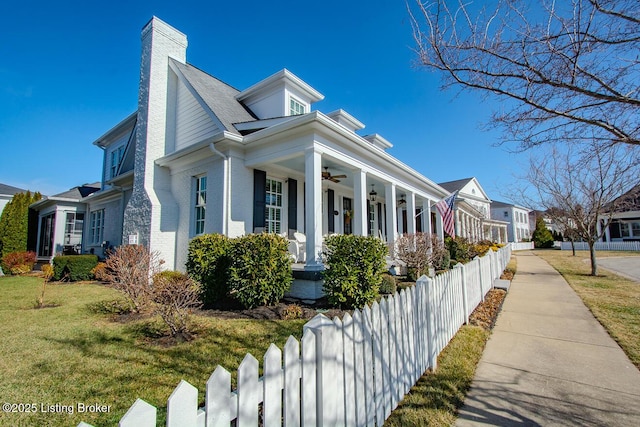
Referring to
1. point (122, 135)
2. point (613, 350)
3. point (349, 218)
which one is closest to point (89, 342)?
point (613, 350)

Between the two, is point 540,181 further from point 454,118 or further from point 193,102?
point 193,102

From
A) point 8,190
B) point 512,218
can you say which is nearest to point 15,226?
point 8,190

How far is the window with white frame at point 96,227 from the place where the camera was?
14.6 m

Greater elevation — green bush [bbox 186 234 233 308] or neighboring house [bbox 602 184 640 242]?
neighboring house [bbox 602 184 640 242]

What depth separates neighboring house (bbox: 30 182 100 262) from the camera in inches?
591

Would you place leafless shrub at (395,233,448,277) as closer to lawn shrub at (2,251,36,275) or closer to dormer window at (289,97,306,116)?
dormer window at (289,97,306,116)

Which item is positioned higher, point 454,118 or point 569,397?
point 454,118

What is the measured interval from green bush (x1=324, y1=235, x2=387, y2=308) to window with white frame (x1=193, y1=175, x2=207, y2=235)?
4958mm

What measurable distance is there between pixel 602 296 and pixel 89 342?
1091 cm

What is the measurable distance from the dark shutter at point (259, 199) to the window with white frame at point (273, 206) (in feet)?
1.65

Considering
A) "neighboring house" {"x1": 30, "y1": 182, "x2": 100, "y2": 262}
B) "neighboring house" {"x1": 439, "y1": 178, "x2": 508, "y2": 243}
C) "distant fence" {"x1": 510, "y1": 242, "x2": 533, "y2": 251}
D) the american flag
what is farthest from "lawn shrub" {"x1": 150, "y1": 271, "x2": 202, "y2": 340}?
"distant fence" {"x1": 510, "y1": 242, "x2": 533, "y2": 251}

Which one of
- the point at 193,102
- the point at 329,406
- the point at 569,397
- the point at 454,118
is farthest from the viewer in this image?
the point at 193,102

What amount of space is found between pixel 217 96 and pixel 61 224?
12.2 metres

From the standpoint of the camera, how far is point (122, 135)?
1533 cm
